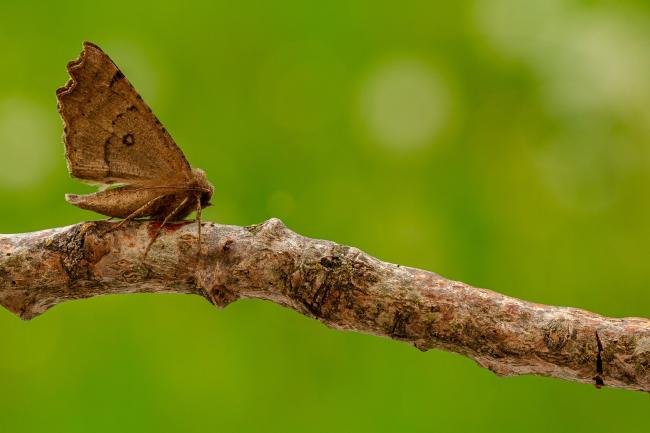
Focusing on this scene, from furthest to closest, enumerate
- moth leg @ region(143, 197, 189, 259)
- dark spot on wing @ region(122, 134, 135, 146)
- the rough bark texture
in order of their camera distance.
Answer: dark spot on wing @ region(122, 134, 135, 146) → moth leg @ region(143, 197, 189, 259) → the rough bark texture

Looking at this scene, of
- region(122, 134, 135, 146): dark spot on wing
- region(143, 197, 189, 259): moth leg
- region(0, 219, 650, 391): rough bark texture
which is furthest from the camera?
region(122, 134, 135, 146): dark spot on wing

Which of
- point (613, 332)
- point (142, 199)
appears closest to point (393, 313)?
point (613, 332)

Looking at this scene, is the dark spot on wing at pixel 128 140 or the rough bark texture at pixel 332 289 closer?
the rough bark texture at pixel 332 289

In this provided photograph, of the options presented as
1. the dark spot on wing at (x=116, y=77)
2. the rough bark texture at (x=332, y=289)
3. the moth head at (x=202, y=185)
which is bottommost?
the rough bark texture at (x=332, y=289)

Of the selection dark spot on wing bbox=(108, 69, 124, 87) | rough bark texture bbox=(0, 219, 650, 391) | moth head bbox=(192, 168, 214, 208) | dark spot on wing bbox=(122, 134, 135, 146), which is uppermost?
dark spot on wing bbox=(108, 69, 124, 87)

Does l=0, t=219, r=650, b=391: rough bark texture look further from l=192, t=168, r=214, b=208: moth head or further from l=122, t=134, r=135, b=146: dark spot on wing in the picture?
l=122, t=134, r=135, b=146: dark spot on wing

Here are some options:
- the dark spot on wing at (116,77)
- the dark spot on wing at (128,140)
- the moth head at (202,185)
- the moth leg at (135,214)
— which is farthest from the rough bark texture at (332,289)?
the dark spot on wing at (116,77)

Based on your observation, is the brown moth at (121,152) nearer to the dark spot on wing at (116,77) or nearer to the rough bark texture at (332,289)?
the dark spot on wing at (116,77)

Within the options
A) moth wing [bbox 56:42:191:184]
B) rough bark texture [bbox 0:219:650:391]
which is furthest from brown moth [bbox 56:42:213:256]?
rough bark texture [bbox 0:219:650:391]
